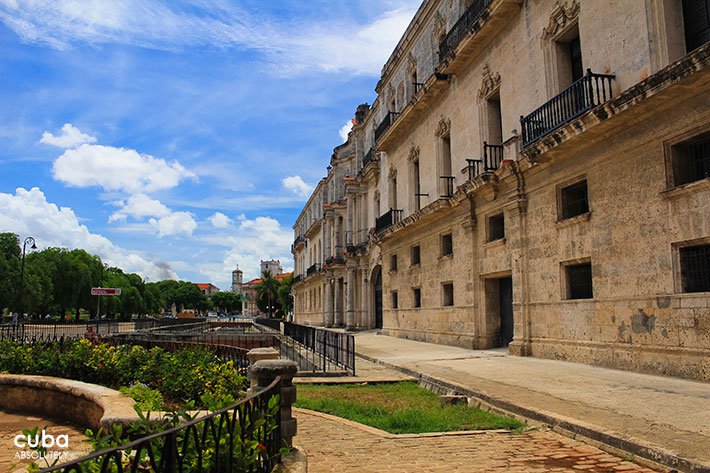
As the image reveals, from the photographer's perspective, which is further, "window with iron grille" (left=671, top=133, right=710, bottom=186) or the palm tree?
the palm tree

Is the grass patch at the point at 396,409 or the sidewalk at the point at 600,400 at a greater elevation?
the sidewalk at the point at 600,400

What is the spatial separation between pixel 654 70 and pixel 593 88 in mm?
1689

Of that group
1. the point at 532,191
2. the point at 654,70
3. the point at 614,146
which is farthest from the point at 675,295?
the point at 532,191

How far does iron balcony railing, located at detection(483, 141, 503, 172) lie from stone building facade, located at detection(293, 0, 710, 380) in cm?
6

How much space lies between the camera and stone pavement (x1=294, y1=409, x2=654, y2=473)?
200 inches

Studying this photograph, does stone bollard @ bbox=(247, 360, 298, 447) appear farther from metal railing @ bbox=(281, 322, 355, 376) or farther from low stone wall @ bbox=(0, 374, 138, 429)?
metal railing @ bbox=(281, 322, 355, 376)

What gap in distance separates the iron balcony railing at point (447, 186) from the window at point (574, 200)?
6387mm

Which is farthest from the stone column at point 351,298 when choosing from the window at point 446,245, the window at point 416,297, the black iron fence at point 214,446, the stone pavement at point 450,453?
the black iron fence at point 214,446

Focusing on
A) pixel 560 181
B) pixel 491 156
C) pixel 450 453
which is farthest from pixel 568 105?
pixel 450 453

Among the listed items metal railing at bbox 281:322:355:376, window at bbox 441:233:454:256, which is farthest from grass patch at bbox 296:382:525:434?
window at bbox 441:233:454:256

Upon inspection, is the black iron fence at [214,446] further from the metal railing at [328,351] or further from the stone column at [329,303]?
the stone column at [329,303]

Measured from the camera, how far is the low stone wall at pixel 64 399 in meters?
6.16

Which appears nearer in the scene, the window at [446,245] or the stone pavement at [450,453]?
the stone pavement at [450,453]

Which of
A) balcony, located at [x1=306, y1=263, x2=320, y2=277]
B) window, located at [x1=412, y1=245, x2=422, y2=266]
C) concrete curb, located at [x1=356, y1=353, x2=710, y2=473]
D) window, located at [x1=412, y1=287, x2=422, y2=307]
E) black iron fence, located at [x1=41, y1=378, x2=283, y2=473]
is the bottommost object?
concrete curb, located at [x1=356, y1=353, x2=710, y2=473]
